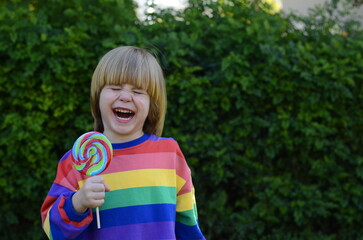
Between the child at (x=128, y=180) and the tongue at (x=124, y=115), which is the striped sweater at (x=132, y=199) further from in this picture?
the tongue at (x=124, y=115)

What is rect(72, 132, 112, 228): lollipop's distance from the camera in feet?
6.59

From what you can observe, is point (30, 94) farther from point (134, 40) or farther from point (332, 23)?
point (332, 23)

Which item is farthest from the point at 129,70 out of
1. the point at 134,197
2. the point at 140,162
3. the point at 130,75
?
the point at 134,197

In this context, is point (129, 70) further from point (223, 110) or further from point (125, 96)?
point (223, 110)

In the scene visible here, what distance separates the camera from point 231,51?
4.18 m

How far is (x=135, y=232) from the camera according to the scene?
2.01 metres

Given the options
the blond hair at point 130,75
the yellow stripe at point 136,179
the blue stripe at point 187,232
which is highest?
the blond hair at point 130,75

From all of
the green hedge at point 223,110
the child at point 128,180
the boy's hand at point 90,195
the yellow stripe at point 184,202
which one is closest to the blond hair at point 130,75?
the child at point 128,180

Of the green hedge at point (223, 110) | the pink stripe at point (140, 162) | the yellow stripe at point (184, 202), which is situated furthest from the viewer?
the green hedge at point (223, 110)

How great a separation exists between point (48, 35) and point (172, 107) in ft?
3.63

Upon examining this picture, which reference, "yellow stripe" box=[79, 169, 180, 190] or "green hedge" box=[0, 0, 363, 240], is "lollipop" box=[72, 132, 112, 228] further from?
"green hedge" box=[0, 0, 363, 240]

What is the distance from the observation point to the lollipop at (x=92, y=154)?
2.01 m

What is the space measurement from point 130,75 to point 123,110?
0.15m

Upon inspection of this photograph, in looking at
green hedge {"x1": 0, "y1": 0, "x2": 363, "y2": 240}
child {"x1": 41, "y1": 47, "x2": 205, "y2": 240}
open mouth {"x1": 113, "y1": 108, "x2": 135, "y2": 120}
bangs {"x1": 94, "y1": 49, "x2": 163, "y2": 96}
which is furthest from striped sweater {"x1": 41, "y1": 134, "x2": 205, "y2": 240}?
green hedge {"x1": 0, "y1": 0, "x2": 363, "y2": 240}
